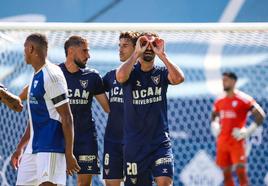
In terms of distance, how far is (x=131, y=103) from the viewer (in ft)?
23.7

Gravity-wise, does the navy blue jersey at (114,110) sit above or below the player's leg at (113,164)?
above

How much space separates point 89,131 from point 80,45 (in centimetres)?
83

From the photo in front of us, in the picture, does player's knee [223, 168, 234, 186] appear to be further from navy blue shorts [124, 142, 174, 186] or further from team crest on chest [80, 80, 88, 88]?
navy blue shorts [124, 142, 174, 186]

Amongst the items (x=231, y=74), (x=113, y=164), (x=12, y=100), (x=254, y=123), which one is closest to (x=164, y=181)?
(x=12, y=100)

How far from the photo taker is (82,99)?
824 centimetres

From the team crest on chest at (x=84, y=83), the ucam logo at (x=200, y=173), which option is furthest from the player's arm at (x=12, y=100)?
the ucam logo at (x=200, y=173)

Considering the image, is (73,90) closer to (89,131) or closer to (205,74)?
(89,131)

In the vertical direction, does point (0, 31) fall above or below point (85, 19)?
below

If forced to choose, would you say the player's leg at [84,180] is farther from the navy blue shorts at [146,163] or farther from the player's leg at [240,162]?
the player's leg at [240,162]

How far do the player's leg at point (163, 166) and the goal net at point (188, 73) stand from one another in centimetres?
203

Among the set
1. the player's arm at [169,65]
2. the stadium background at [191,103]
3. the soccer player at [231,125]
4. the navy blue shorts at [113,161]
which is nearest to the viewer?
the player's arm at [169,65]

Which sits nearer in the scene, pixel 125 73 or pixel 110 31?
pixel 125 73

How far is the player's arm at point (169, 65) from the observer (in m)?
7.02

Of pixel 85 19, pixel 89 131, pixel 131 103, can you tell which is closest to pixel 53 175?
pixel 131 103
